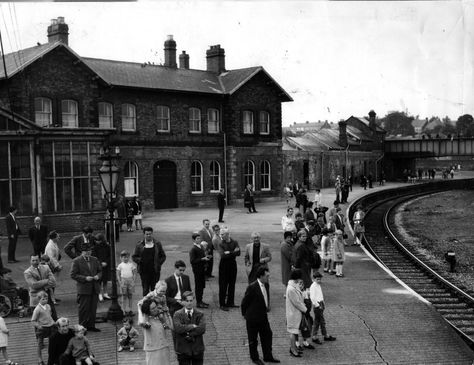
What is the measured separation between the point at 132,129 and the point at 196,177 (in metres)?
4.93

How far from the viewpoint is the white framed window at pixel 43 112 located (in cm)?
2656

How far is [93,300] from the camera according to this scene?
35.6 feet

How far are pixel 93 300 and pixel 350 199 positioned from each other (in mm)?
28976

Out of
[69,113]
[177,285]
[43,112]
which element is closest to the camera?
[177,285]

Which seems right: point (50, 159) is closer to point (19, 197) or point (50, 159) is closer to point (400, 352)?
point (19, 197)

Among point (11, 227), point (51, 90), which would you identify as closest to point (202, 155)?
point (51, 90)

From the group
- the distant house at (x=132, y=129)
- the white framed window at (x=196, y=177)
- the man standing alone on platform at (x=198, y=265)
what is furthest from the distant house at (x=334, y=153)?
the man standing alone on platform at (x=198, y=265)

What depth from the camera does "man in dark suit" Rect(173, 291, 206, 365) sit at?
824cm

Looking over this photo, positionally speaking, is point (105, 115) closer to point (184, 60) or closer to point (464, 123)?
point (184, 60)

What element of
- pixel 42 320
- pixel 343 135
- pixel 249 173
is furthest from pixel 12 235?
pixel 343 135

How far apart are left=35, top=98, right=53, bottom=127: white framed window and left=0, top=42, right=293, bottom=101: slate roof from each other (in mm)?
2159

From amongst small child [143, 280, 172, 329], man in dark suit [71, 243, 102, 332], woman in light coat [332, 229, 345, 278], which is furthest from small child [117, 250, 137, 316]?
woman in light coat [332, 229, 345, 278]

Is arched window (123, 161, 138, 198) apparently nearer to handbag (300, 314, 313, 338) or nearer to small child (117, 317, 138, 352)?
small child (117, 317, 138, 352)

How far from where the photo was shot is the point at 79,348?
Answer: 823 cm
